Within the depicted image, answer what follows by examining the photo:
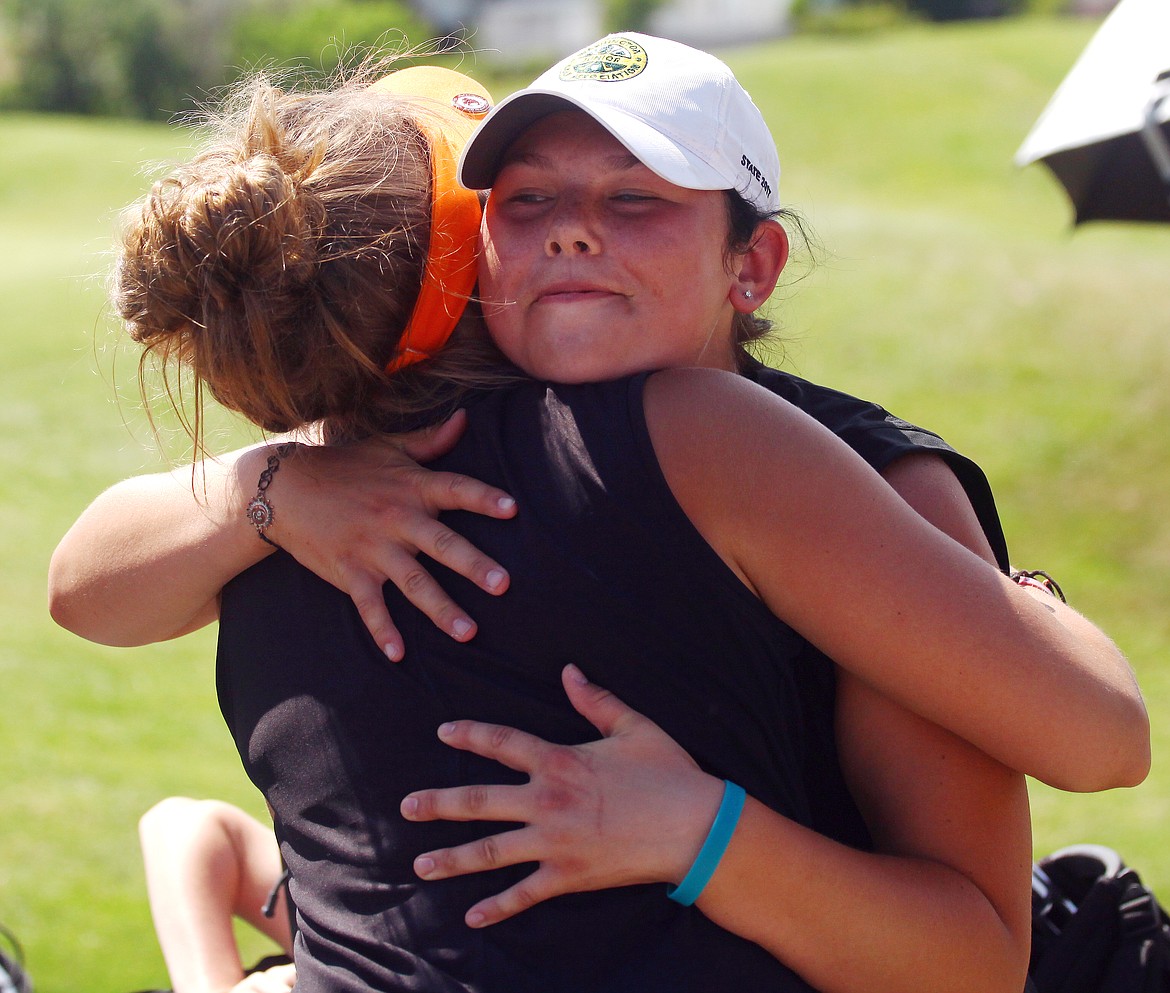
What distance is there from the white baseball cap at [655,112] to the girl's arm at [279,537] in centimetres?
40

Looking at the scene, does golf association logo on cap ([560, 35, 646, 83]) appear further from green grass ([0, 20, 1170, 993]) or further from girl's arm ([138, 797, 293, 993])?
girl's arm ([138, 797, 293, 993])

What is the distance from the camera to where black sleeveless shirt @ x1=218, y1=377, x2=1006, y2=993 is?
140 cm

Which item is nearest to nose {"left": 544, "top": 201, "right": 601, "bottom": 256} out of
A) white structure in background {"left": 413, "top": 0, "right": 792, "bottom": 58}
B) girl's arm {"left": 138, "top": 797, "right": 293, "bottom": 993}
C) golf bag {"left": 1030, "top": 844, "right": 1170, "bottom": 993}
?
girl's arm {"left": 138, "top": 797, "right": 293, "bottom": 993}

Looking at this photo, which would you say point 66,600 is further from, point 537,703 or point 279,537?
point 537,703

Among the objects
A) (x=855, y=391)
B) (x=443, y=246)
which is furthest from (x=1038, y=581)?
(x=855, y=391)

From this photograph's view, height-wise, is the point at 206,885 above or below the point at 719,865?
below

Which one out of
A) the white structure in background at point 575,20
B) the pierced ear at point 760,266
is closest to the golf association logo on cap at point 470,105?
the pierced ear at point 760,266

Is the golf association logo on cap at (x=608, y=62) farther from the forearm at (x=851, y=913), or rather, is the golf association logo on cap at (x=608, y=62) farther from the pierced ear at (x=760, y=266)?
Answer: the forearm at (x=851, y=913)

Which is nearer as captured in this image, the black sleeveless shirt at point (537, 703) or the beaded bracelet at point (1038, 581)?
the black sleeveless shirt at point (537, 703)

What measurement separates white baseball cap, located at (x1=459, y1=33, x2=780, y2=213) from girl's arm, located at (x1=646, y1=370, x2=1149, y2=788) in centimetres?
36

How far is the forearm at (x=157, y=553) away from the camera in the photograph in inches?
68.1

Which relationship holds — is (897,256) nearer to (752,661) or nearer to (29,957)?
(29,957)

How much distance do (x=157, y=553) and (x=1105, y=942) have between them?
1524mm

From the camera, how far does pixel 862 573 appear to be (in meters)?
1.41
